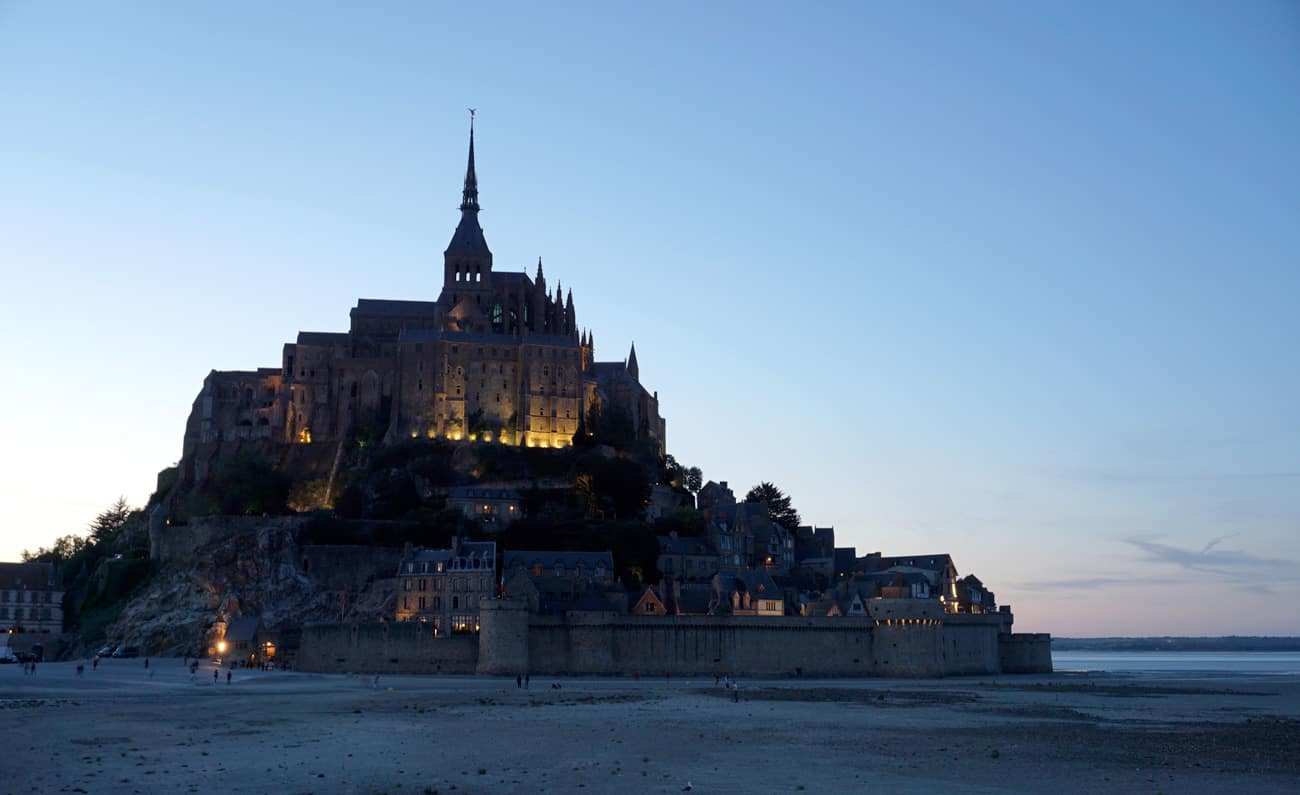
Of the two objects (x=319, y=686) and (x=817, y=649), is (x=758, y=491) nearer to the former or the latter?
(x=817, y=649)

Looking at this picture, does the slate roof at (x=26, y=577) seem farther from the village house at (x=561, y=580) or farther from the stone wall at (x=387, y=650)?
the village house at (x=561, y=580)

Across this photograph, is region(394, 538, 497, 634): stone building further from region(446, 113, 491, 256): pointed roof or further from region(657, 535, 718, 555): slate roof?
region(446, 113, 491, 256): pointed roof

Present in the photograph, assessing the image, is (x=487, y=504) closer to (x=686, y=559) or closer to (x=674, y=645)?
(x=686, y=559)

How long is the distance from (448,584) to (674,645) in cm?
1408

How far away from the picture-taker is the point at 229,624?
79.6m

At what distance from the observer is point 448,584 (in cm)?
7944

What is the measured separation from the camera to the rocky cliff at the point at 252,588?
8156 cm

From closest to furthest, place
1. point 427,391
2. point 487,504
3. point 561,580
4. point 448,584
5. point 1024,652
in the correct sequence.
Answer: point 448,584 < point 561,580 < point 1024,652 < point 487,504 < point 427,391

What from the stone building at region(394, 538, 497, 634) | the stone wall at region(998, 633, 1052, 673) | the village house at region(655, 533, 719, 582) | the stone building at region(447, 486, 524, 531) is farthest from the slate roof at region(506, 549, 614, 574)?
the stone wall at region(998, 633, 1052, 673)

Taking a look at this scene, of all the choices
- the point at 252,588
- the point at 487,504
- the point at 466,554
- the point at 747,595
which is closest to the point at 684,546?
the point at 747,595

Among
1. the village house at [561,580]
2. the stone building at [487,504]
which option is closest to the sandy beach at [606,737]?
the village house at [561,580]

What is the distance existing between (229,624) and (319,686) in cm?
1996

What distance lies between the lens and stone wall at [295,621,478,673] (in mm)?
73438

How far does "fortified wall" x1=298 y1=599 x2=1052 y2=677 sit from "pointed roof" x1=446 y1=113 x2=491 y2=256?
51.5m
